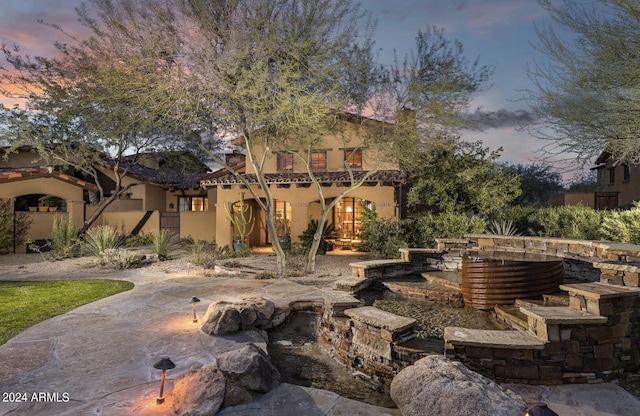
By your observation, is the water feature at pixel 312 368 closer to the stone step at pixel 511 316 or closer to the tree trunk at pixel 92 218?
the stone step at pixel 511 316

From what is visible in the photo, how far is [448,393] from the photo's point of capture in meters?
3.25

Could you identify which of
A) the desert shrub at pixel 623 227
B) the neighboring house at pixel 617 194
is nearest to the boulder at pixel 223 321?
the desert shrub at pixel 623 227

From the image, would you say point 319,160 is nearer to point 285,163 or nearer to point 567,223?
point 285,163

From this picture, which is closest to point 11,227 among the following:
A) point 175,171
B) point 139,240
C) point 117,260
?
point 139,240

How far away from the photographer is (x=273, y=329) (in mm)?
6094

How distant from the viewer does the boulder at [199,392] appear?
325 cm

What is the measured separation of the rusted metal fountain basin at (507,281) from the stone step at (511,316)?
216 millimetres

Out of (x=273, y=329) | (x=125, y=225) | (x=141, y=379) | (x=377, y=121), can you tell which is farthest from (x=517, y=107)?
(x=125, y=225)

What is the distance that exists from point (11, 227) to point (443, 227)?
17073 millimetres

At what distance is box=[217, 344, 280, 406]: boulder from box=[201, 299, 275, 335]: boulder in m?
1.29

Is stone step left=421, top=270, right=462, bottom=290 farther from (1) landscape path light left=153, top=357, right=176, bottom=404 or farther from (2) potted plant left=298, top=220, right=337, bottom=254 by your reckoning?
(2) potted plant left=298, top=220, right=337, bottom=254

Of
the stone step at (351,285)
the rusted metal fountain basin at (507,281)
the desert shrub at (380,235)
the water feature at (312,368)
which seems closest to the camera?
the water feature at (312,368)

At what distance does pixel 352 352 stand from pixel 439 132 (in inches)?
306

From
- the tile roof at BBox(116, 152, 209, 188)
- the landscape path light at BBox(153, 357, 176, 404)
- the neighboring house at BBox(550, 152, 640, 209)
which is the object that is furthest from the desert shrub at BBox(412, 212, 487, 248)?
the tile roof at BBox(116, 152, 209, 188)
